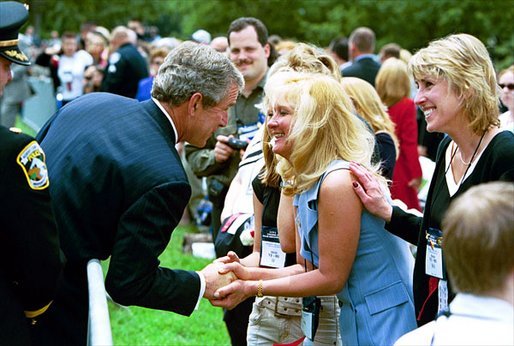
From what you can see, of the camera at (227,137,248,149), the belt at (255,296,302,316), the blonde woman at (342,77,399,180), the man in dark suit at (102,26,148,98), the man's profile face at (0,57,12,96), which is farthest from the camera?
the man in dark suit at (102,26,148,98)

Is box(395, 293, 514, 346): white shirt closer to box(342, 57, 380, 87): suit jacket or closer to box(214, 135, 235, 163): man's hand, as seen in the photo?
box(214, 135, 235, 163): man's hand

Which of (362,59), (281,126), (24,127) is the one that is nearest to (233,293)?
(281,126)

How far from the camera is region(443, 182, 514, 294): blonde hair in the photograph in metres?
2.39

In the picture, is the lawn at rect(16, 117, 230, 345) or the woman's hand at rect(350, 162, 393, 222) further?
the lawn at rect(16, 117, 230, 345)

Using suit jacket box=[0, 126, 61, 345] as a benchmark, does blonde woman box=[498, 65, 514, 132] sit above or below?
below

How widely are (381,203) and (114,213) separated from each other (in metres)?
1.15

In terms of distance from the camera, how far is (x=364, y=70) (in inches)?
430

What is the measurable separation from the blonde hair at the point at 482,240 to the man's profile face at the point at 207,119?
5.48 ft

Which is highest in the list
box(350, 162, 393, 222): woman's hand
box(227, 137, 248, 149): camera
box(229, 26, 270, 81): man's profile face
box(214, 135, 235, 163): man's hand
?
box(350, 162, 393, 222): woman's hand

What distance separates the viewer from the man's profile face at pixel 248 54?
6.80 metres

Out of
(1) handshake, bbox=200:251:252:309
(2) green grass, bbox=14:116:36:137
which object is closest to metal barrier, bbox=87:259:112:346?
(1) handshake, bbox=200:251:252:309

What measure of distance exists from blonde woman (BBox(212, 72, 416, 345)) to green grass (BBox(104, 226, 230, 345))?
331 centimetres

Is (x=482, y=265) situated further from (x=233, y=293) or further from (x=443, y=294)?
(x=233, y=293)

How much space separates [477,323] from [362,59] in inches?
352
